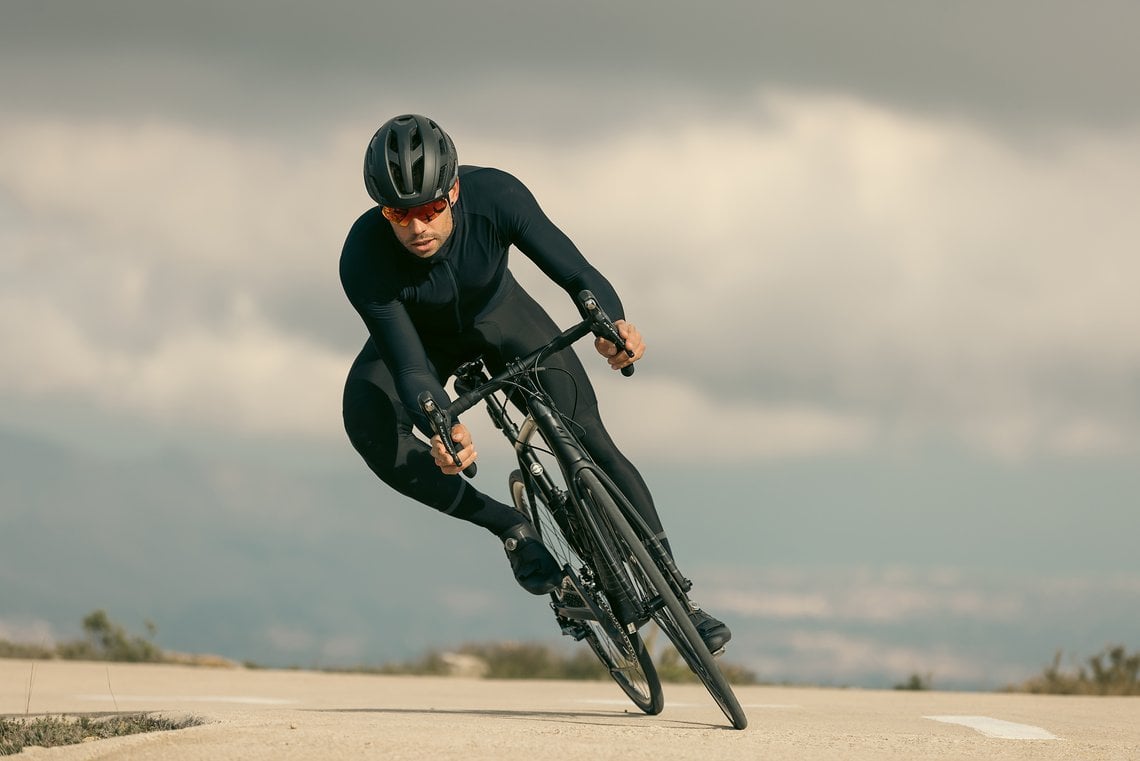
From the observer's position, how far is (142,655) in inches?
754

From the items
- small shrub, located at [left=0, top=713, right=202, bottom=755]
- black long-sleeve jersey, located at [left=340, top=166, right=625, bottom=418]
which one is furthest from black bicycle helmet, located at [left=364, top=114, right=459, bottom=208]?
small shrub, located at [left=0, top=713, right=202, bottom=755]

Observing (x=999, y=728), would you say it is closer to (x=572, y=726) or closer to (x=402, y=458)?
(x=572, y=726)

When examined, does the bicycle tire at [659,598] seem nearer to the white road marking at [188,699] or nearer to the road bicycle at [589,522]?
the road bicycle at [589,522]

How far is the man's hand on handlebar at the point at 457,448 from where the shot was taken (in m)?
7.18

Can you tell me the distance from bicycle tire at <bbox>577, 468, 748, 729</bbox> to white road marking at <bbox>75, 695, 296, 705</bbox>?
5.43 meters

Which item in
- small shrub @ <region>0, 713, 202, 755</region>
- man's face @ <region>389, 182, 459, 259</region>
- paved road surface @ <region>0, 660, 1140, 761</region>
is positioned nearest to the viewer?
paved road surface @ <region>0, 660, 1140, 761</region>

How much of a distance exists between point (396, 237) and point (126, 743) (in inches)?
113

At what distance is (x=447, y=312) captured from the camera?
802cm

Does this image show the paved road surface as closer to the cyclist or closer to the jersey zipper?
the cyclist

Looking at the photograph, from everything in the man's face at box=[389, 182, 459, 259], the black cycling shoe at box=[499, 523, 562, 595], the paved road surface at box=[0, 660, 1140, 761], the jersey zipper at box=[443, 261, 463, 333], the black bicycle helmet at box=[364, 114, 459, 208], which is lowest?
the paved road surface at box=[0, 660, 1140, 761]

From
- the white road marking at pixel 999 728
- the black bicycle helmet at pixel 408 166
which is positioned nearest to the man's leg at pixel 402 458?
the black bicycle helmet at pixel 408 166

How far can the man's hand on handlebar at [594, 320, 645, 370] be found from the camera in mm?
7316

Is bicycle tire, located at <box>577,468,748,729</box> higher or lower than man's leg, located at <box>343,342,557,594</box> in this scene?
lower

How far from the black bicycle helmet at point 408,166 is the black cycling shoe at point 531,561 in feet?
6.99
